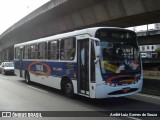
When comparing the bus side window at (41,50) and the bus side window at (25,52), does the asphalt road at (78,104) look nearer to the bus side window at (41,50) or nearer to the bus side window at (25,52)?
the bus side window at (41,50)

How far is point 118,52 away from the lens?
Answer: 1093 centimetres

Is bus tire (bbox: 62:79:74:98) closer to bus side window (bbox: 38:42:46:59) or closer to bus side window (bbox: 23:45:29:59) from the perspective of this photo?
bus side window (bbox: 38:42:46:59)

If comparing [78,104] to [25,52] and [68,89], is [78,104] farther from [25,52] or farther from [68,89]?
[25,52]

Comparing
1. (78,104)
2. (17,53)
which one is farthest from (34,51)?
(78,104)

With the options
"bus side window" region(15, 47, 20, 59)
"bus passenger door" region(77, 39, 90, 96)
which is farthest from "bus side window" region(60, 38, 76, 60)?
"bus side window" region(15, 47, 20, 59)

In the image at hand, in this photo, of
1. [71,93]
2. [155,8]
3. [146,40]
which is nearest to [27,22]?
[155,8]

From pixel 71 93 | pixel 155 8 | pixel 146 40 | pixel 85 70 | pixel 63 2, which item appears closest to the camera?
pixel 85 70

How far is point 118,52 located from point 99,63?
1.01 meters

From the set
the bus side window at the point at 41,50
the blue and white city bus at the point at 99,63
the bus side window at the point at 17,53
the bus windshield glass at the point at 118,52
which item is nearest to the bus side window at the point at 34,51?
the bus side window at the point at 41,50

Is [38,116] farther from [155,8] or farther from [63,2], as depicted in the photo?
[63,2]

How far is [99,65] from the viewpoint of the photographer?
10.4 meters

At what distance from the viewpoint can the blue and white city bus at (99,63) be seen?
10.4 metres

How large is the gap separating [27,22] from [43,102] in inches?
885

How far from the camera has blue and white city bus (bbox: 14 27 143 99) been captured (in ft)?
34.3
